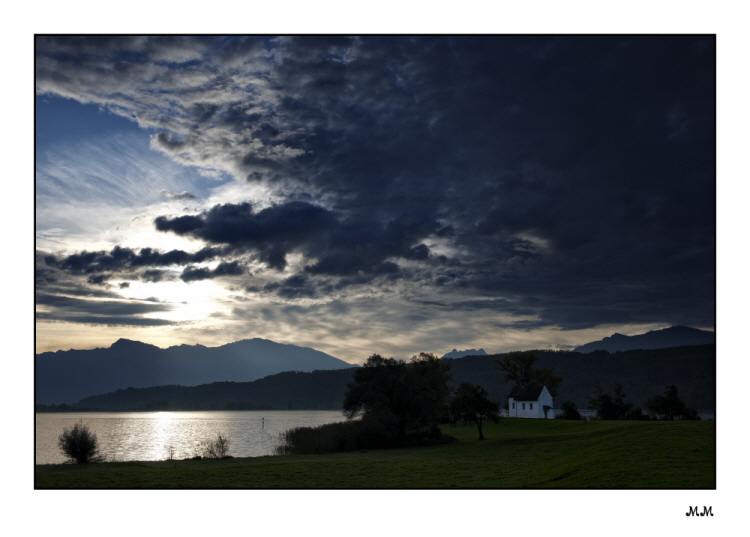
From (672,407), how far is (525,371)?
33.4 meters

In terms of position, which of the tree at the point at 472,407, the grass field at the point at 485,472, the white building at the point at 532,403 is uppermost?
the grass field at the point at 485,472

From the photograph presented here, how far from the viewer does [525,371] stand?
3504 inches

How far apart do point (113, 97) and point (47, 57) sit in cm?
328

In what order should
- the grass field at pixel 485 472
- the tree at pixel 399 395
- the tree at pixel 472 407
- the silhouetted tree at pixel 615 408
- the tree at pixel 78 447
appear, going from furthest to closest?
the silhouetted tree at pixel 615 408 < the tree at pixel 399 395 < the tree at pixel 472 407 < the tree at pixel 78 447 < the grass field at pixel 485 472

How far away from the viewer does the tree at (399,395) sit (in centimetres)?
4938

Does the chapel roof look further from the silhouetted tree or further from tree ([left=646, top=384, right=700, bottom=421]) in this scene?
tree ([left=646, top=384, right=700, bottom=421])

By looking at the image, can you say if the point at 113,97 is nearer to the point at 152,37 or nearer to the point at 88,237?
the point at 152,37

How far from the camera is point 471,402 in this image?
47.9 meters

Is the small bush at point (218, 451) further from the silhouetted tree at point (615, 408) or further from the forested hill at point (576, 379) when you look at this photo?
the silhouetted tree at point (615, 408)

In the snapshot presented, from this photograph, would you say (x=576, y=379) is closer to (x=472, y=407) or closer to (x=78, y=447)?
(x=472, y=407)

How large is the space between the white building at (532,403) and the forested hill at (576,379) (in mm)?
7461
